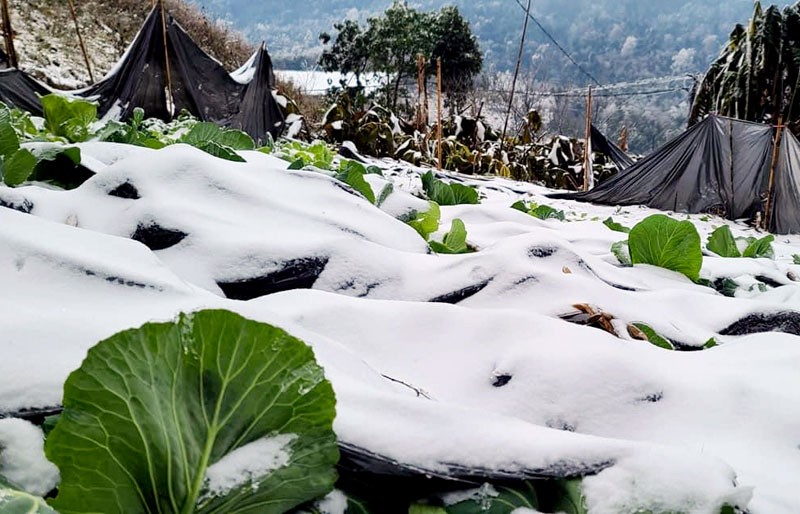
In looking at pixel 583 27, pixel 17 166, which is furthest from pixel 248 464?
pixel 583 27

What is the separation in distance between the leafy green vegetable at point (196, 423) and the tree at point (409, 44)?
56.0ft

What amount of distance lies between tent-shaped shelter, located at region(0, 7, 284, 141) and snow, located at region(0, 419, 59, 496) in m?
5.48

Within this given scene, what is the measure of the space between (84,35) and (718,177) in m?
12.5

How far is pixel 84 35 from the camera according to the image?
11789 millimetres

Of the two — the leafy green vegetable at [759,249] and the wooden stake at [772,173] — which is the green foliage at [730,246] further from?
the wooden stake at [772,173]

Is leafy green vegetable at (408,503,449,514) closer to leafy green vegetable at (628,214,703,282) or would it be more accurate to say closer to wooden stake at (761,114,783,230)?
leafy green vegetable at (628,214,703,282)

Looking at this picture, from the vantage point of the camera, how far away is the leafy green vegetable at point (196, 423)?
286 millimetres

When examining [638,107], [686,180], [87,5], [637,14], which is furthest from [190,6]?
[637,14]

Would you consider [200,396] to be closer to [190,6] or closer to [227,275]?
[227,275]

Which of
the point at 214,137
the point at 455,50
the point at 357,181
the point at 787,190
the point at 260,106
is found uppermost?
the point at 455,50

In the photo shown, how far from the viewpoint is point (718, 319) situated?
843 mm

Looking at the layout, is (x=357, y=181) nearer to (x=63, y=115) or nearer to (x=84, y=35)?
(x=63, y=115)

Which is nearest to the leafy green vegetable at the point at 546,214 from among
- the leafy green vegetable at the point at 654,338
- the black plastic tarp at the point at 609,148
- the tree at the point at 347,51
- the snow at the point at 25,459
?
the leafy green vegetable at the point at 654,338

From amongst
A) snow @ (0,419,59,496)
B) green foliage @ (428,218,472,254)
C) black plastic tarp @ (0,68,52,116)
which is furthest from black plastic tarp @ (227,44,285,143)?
snow @ (0,419,59,496)
